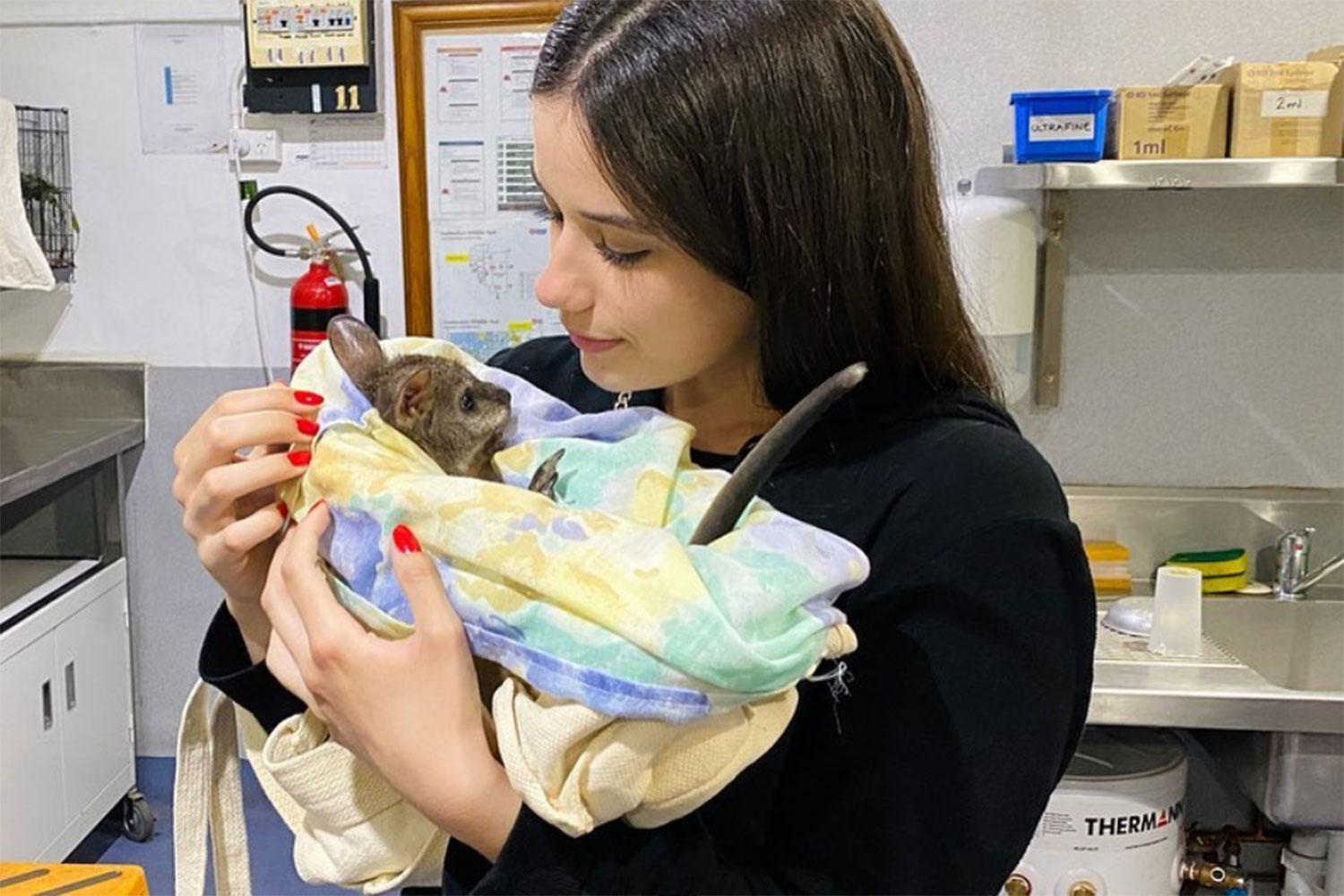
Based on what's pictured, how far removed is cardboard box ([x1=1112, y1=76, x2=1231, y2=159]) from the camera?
2215 millimetres

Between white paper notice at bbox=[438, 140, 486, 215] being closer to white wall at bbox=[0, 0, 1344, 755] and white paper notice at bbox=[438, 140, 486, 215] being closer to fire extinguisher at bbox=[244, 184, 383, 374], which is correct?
fire extinguisher at bbox=[244, 184, 383, 374]

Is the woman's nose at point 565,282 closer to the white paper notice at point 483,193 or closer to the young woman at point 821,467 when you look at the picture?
the young woman at point 821,467

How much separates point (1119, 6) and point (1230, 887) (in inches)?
66.2

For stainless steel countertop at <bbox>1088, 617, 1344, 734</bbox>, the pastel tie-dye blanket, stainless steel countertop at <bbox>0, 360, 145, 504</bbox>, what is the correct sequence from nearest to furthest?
the pastel tie-dye blanket, stainless steel countertop at <bbox>1088, 617, 1344, 734</bbox>, stainless steel countertop at <bbox>0, 360, 145, 504</bbox>

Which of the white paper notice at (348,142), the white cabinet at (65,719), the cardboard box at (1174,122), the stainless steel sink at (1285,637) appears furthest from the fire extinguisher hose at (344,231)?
the stainless steel sink at (1285,637)

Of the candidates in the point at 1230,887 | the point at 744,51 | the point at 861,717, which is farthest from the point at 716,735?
the point at 1230,887

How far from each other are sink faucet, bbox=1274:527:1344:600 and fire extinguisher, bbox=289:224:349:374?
2062 millimetres

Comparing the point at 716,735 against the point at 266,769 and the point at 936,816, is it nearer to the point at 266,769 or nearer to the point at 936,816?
the point at 936,816

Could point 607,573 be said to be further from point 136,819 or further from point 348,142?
point 136,819

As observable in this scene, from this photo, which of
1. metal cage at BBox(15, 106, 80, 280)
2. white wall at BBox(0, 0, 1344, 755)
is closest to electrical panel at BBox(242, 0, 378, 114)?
metal cage at BBox(15, 106, 80, 280)

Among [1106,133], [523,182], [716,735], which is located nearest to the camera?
[716,735]

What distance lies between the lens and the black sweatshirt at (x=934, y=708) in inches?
33.9

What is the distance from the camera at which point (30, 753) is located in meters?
2.55

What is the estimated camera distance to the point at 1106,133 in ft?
7.62
